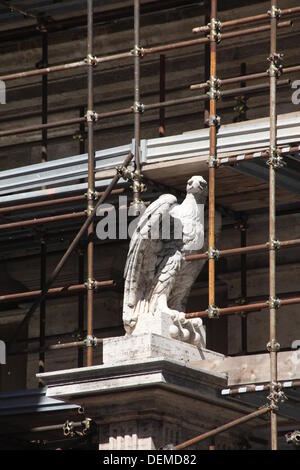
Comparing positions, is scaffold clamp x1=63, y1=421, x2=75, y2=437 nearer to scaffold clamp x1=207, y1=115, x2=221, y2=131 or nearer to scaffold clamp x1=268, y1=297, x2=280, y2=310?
scaffold clamp x1=268, y1=297, x2=280, y2=310

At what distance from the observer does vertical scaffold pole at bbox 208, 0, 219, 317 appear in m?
30.5

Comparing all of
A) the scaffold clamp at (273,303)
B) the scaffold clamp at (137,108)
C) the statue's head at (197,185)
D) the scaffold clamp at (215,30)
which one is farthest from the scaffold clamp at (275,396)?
the scaffold clamp at (215,30)

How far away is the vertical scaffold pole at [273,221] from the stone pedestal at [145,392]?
71 cm

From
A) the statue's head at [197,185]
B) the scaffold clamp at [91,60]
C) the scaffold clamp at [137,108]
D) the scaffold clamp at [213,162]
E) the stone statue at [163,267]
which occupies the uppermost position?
the scaffold clamp at [91,60]

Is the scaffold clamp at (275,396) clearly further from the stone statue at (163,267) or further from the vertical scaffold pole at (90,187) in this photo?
Result: the vertical scaffold pole at (90,187)

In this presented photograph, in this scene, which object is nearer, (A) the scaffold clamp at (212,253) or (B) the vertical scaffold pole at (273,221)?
(B) the vertical scaffold pole at (273,221)

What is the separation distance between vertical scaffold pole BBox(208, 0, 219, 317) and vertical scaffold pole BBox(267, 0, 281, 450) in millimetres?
762

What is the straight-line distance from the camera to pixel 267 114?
3453 centimetres

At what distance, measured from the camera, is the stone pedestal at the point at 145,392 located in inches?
1147

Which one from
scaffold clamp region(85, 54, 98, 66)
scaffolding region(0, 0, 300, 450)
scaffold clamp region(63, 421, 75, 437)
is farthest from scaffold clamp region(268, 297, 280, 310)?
scaffold clamp region(85, 54, 98, 66)

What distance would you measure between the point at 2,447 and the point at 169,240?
4487mm

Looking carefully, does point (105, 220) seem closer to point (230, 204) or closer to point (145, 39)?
point (230, 204)

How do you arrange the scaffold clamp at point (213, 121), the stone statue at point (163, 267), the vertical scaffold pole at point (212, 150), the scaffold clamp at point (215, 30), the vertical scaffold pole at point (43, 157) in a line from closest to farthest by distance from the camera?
the stone statue at point (163, 267) < the vertical scaffold pole at point (212, 150) < the scaffold clamp at point (213, 121) < the scaffold clamp at point (215, 30) < the vertical scaffold pole at point (43, 157)
